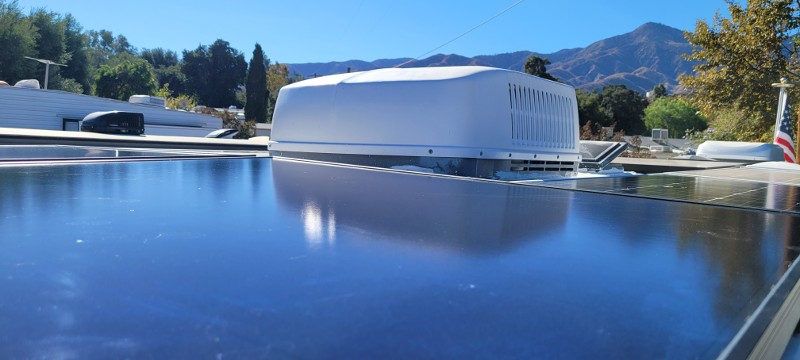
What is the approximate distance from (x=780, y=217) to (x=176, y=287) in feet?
8.93

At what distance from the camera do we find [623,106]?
54438mm

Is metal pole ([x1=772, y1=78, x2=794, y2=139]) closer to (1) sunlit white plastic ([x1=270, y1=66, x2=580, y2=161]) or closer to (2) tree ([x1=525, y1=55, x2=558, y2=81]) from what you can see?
(1) sunlit white plastic ([x1=270, y1=66, x2=580, y2=161])

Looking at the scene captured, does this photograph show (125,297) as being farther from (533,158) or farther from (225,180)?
(533,158)

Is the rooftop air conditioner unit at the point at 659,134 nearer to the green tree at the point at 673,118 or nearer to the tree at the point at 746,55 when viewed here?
the green tree at the point at 673,118

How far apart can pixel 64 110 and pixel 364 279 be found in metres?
25.6

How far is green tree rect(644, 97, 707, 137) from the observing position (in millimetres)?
66500

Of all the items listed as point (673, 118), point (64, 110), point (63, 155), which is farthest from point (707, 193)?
point (673, 118)

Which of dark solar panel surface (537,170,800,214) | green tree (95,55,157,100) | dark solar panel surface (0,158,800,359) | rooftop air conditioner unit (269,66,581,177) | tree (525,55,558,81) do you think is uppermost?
tree (525,55,558,81)

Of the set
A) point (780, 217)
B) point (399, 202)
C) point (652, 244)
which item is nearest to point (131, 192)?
point (399, 202)

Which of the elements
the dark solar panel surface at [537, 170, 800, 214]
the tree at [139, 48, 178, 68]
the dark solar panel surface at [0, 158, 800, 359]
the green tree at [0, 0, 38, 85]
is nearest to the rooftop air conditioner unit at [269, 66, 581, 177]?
the dark solar panel surface at [537, 170, 800, 214]

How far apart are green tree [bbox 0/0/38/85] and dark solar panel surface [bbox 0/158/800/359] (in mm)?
39011

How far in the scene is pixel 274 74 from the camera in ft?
199

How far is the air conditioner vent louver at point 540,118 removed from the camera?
5.88 metres

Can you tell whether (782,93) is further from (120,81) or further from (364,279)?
(120,81)
